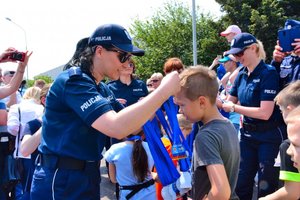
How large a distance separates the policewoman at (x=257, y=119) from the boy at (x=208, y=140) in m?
1.68

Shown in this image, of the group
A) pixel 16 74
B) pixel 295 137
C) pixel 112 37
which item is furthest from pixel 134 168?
pixel 295 137

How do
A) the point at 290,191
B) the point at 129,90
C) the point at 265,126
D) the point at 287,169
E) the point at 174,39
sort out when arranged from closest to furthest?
the point at 290,191
the point at 287,169
the point at 265,126
the point at 129,90
the point at 174,39

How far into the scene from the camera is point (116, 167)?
162 inches

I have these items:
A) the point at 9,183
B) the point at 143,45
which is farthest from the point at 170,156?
the point at 143,45

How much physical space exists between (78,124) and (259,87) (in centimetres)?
243

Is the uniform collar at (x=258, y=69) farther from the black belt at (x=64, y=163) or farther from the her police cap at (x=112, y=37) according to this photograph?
the black belt at (x=64, y=163)

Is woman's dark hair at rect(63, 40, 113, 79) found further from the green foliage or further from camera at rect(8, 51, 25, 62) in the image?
the green foliage

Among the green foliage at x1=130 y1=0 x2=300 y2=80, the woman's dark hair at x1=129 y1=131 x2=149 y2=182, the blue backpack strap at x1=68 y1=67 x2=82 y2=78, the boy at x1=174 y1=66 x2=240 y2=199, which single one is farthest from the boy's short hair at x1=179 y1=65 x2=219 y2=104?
the green foliage at x1=130 y1=0 x2=300 y2=80

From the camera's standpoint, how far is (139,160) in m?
3.99

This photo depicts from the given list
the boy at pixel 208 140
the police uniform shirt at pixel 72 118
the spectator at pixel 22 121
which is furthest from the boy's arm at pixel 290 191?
the spectator at pixel 22 121

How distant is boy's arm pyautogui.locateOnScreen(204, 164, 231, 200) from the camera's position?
2178mm

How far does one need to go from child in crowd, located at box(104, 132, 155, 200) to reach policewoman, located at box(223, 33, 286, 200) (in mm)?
986

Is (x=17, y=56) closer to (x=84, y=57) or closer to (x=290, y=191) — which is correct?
(x=84, y=57)

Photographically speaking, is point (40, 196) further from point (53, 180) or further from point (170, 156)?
point (170, 156)
